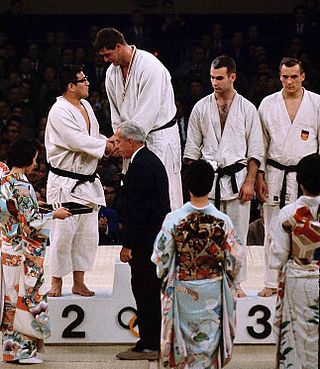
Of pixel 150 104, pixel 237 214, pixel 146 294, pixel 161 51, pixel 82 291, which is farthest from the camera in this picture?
pixel 161 51

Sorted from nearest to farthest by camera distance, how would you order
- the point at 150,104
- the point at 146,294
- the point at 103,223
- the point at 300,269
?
the point at 300,269, the point at 146,294, the point at 150,104, the point at 103,223

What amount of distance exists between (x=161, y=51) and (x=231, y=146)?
188 inches

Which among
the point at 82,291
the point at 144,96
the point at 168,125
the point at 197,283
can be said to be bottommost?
the point at 82,291

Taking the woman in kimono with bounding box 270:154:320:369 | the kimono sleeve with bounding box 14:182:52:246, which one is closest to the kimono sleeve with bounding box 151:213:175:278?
the woman in kimono with bounding box 270:154:320:369

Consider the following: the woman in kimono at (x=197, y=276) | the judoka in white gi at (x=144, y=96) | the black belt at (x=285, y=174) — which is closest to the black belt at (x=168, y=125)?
the judoka in white gi at (x=144, y=96)

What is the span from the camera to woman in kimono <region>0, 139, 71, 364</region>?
5910 mm

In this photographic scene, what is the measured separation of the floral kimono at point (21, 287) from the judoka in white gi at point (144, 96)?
807 millimetres

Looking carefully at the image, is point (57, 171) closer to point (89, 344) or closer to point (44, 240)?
point (44, 240)

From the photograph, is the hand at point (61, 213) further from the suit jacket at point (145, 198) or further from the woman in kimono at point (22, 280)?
the suit jacket at point (145, 198)

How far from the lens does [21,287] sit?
600 centimetres

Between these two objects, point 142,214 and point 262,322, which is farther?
point 262,322

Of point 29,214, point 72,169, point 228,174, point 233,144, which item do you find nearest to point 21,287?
point 29,214

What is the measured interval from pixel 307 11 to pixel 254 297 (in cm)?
554

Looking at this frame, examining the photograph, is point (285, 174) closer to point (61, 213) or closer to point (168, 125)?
point (168, 125)
